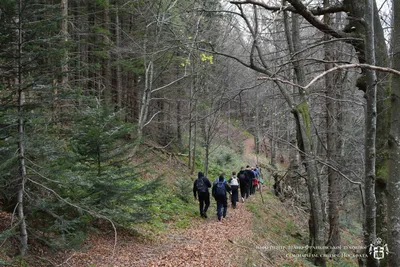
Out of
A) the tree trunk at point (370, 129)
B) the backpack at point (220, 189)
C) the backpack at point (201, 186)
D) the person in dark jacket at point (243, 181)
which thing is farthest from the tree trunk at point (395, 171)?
the person in dark jacket at point (243, 181)

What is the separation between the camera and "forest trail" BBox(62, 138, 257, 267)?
21.7 feet

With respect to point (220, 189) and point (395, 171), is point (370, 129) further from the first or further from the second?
point (220, 189)

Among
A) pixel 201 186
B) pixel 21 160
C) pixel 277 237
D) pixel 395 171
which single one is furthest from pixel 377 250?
pixel 277 237

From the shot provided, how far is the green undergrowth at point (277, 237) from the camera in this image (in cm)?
798

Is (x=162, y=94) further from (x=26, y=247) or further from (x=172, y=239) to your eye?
(x=26, y=247)

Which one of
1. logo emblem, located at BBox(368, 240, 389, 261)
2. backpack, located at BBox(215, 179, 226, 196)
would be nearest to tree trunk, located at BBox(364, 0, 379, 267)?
logo emblem, located at BBox(368, 240, 389, 261)

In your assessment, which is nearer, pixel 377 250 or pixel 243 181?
pixel 377 250

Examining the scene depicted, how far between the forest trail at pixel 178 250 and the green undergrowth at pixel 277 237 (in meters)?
0.40

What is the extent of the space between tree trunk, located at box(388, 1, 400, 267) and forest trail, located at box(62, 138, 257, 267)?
396cm

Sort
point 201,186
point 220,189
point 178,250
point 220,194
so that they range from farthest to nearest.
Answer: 1. point 201,186
2. point 220,189
3. point 220,194
4. point 178,250

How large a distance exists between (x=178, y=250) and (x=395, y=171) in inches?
216

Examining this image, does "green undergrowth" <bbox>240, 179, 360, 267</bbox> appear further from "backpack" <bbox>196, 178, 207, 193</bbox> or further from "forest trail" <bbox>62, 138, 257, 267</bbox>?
"backpack" <bbox>196, 178, 207, 193</bbox>

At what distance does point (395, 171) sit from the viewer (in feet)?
11.3

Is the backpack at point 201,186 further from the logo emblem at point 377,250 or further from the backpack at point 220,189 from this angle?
the logo emblem at point 377,250
